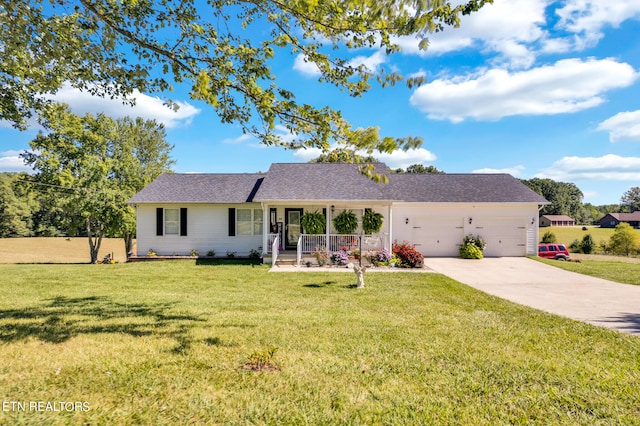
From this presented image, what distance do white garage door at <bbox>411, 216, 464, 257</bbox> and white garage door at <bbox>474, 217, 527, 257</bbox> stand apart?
1.14 m

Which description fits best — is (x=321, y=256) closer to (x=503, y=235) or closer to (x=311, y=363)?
(x=311, y=363)

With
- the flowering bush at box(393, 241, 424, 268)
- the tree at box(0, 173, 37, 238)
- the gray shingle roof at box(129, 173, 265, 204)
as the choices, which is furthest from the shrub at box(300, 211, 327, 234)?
the tree at box(0, 173, 37, 238)

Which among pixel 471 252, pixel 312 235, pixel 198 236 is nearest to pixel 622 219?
pixel 471 252

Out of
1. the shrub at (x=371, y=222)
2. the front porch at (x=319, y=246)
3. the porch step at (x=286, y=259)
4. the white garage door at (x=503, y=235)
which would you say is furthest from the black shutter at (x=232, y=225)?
the white garage door at (x=503, y=235)

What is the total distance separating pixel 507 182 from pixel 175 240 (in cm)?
1947

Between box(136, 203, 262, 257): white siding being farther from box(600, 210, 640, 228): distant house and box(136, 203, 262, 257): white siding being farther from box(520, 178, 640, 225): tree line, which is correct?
box(600, 210, 640, 228): distant house

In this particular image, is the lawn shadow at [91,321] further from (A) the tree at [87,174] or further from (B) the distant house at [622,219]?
(B) the distant house at [622,219]

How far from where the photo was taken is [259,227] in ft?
55.5

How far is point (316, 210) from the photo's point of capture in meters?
16.2

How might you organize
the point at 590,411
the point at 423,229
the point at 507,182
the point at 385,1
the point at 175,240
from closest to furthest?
the point at 590,411
the point at 385,1
the point at 175,240
the point at 423,229
the point at 507,182

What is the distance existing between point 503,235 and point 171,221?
17985mm

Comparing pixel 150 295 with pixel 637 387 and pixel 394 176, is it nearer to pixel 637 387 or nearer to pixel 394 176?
pixel 637 387

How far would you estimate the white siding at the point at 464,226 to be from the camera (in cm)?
1805

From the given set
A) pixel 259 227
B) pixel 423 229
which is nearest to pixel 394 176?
Result: pixel 423 229
